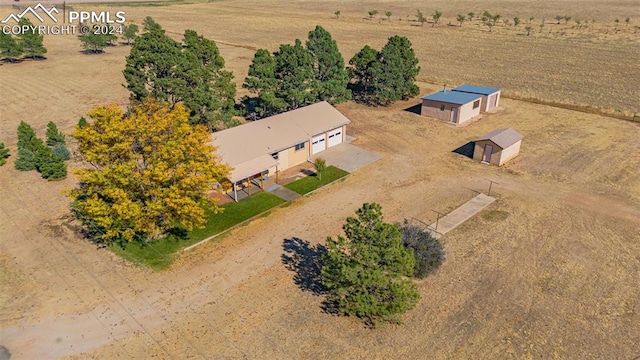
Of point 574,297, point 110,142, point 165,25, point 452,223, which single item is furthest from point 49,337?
point 165,25

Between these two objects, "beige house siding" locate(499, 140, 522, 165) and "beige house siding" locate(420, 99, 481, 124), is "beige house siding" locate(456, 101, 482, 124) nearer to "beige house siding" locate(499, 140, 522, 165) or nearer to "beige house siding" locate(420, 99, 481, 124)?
"beige house siding" locate(420, 99, 481, 124)

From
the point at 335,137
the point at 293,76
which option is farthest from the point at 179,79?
the point at 335,137

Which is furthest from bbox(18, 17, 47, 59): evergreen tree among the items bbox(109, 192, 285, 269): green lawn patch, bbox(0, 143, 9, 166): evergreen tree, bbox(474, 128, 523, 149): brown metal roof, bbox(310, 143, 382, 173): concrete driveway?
bbox(474, 128, 523, 149): brown metal roof

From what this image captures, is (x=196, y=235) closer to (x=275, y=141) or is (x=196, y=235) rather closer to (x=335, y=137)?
(x=275, y=141)

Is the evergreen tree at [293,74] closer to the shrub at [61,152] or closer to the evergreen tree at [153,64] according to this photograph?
the evergreen tree at [153,64]

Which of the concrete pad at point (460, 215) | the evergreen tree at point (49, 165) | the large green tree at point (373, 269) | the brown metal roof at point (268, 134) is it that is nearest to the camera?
the large green tree at point (373, 269)

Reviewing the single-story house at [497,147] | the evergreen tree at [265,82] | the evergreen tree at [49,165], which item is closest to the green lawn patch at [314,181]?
the evergreen tree at [265,82]
